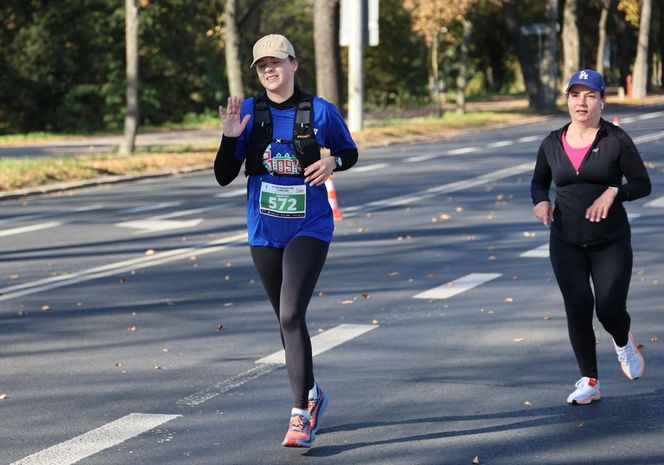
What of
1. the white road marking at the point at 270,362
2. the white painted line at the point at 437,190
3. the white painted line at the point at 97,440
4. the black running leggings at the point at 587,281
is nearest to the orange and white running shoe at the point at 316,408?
the white painted line at the point at 97,440

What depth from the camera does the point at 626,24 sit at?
81.1m

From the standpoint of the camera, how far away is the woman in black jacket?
23.1 ft

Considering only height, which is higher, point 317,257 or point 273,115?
point 273,115

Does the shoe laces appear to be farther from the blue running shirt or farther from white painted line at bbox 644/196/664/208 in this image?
white painted line at bbox 644/196/664/208

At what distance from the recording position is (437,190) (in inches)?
824

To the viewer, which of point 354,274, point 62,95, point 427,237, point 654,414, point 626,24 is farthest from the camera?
point 626,24

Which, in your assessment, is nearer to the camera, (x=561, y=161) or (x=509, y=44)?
(x=561, y=161)

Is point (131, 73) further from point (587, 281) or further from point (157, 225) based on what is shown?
point (587, 281)

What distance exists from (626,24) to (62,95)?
43.1m

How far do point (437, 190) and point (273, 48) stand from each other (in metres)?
14.5

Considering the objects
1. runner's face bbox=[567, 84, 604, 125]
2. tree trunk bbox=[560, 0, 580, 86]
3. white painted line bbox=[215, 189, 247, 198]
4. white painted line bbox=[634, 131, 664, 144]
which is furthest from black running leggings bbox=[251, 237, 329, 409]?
tree trunk bbox=[560, 0, 580, 86]

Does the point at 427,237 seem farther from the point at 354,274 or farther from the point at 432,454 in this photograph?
the point at 432,454

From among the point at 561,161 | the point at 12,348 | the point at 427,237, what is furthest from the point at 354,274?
the point at 561,161

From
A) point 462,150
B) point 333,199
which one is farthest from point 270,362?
point 462,150
